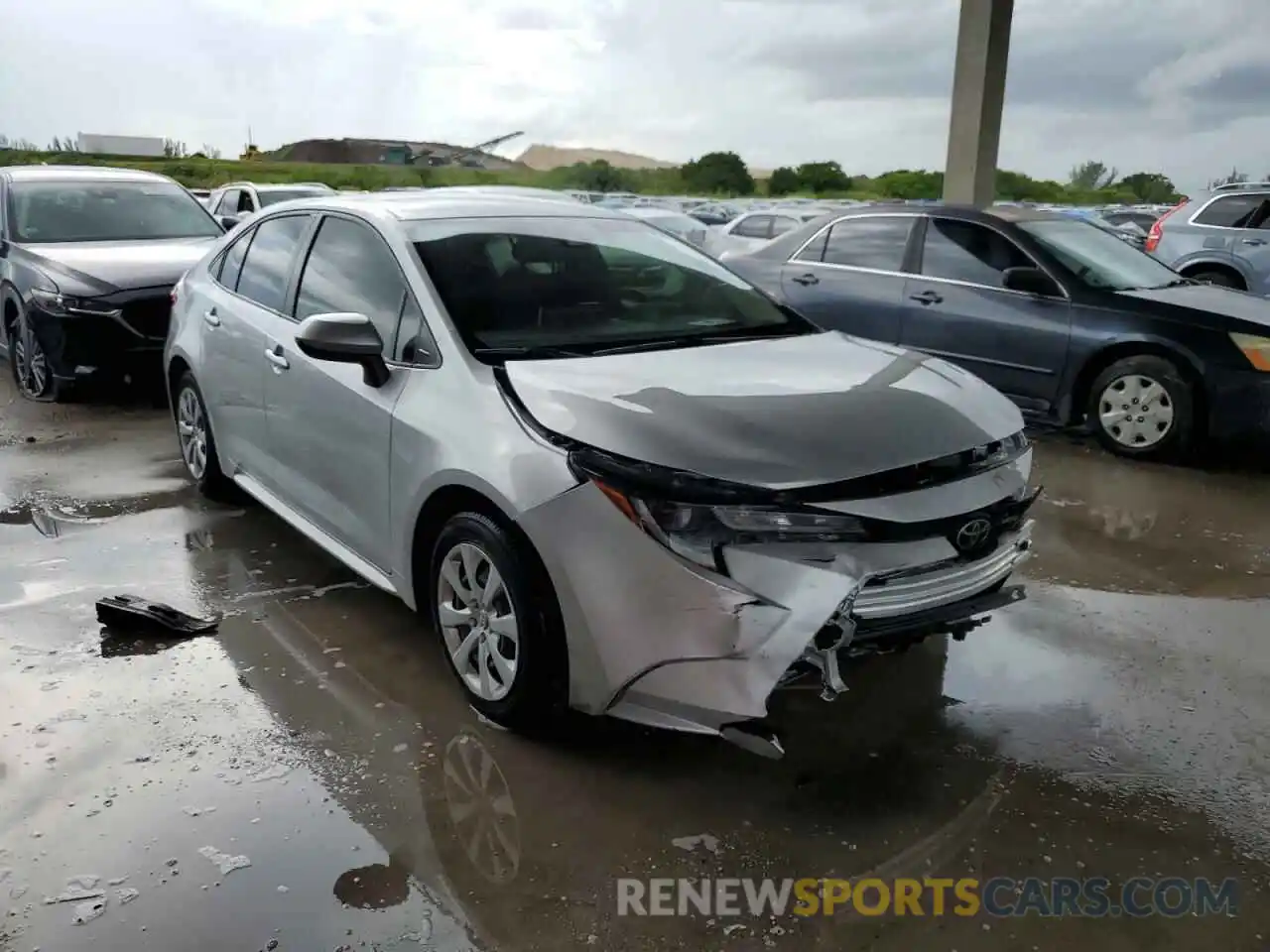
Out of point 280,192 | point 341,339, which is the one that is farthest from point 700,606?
point 280,192

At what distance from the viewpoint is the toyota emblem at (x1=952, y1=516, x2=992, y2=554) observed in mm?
2660

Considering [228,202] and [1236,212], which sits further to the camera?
[228,202]

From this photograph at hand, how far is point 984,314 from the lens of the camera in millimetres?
6379

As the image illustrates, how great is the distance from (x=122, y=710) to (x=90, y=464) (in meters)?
3.05

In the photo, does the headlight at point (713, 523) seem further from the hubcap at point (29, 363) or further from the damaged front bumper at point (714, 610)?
the hubcap at point (29, 363)

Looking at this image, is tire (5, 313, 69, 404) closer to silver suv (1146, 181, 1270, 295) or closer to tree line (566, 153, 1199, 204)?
tree line (566, 153, 1199, 204)

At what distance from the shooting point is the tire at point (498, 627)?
8.73 feet

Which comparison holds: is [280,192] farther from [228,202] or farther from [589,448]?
[589,448]

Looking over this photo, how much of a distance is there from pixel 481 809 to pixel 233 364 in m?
2.39

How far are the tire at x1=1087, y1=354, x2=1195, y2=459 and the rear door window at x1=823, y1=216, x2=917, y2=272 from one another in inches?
61.3

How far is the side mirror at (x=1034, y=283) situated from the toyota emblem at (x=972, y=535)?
154 inches

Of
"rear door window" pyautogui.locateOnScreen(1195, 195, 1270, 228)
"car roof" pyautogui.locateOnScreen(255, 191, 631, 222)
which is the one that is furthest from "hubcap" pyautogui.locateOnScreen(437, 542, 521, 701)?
"rear door window" pyautogui.locateOnScreen(1195, 195, 1270, 228)

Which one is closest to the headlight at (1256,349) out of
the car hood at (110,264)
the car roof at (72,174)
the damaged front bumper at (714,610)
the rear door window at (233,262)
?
the damaged front bumper at (714,610)

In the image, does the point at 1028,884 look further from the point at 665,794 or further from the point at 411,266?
the point at 411,266
